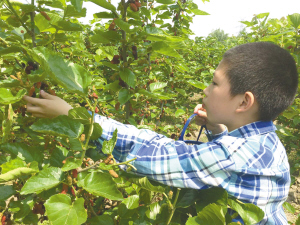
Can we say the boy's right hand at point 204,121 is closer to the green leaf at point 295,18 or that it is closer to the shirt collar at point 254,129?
the shirt collar at point 254,129

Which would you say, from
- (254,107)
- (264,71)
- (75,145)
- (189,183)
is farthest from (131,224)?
(264,71)

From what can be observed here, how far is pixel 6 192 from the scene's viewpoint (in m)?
0.68

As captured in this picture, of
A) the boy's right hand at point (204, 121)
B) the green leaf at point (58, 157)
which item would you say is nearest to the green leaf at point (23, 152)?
the green leaf at point (58, 157)

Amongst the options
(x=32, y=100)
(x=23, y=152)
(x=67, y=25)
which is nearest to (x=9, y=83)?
(x=32, y=100)

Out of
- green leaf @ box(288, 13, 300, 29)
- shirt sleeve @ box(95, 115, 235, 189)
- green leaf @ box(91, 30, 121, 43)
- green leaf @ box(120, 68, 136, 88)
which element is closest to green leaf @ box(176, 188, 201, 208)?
shirt sleeve @ box(95, 115, 235, 189)

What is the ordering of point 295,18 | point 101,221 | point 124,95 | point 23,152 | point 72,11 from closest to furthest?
1. point 23,152
2. point 101,221
3. point 72,11
4. point 124,95
5. point 295,18

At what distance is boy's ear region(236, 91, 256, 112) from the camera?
0.83m

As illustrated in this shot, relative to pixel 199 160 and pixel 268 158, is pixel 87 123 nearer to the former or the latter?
pixel 199 160

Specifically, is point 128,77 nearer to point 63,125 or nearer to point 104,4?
point 104,4

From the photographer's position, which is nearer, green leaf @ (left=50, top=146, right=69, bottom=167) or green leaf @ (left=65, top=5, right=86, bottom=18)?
green leaf @ (left=50, top=146, right=69, bottom=167)

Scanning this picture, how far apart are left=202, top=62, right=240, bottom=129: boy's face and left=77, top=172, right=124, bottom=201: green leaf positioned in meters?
0.54

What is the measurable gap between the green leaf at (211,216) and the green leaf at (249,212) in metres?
0.07

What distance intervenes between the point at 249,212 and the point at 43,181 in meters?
0.60

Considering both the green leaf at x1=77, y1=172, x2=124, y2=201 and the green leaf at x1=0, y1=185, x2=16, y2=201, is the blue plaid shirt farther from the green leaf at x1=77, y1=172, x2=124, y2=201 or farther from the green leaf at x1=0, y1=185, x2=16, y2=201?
the green leaf at x1=0, y1=185, x2=16, y2=201
